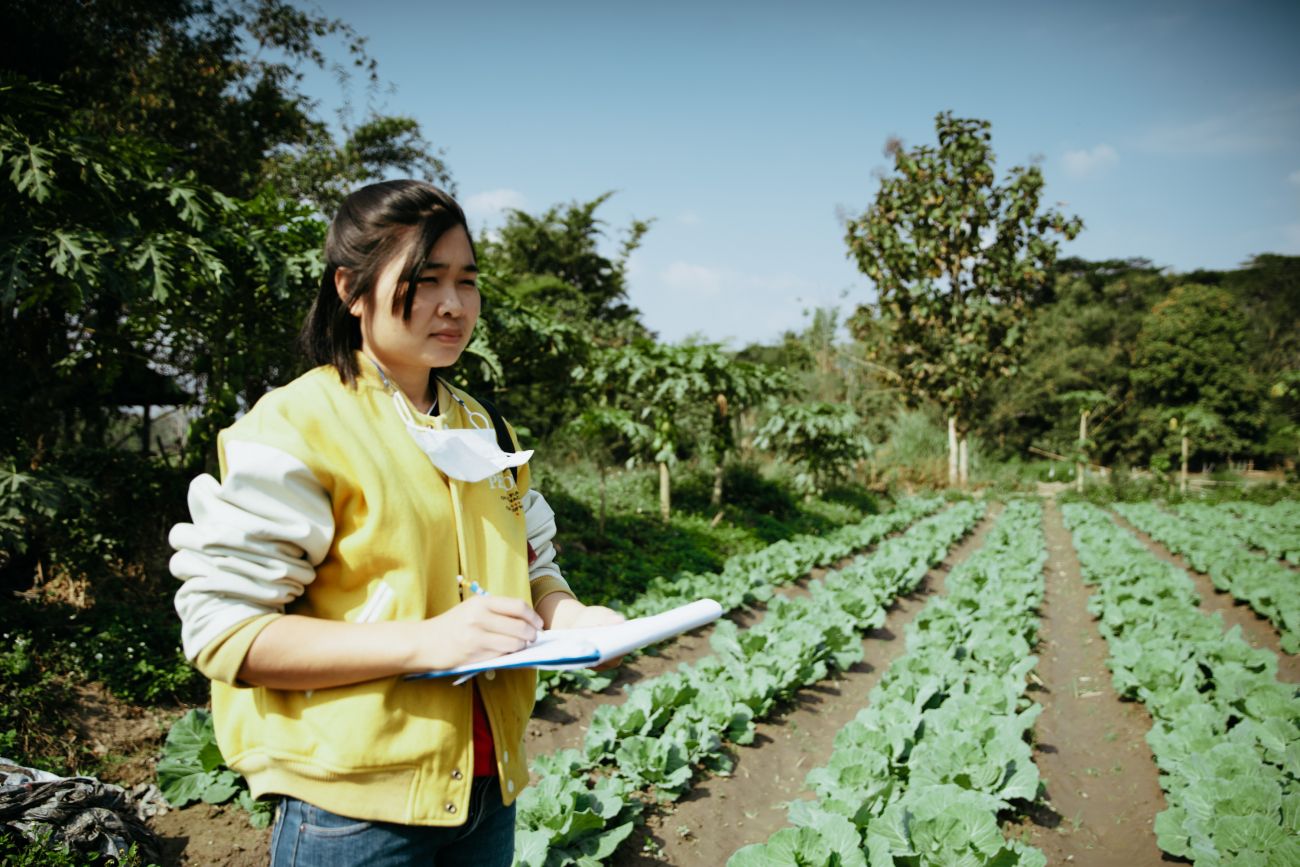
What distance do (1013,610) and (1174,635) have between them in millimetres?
1151

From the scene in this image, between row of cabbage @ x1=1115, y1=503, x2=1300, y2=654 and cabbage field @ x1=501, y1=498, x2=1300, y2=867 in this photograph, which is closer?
cabbage field @ x1=501, y1=498, x2=1300, y2=867

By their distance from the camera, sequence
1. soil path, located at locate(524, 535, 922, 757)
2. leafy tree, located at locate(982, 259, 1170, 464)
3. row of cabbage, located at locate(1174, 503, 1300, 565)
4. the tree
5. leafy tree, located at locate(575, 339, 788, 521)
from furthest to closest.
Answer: leafy tree, located at locate(982, 259, 1170, 464) → the tree → row of cabbage, located at locate(1174, 503, 1300, 565) → leafy tree, located at locate(575, 339, 788, 521) → soil path, located at locate(524, 535, 922, 757)

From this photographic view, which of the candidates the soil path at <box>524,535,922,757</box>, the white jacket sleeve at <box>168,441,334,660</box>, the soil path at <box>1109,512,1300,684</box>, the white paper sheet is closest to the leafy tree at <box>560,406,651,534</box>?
the soil path at <box>524,535,922,757</box>

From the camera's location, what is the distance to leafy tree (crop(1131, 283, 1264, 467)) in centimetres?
2528

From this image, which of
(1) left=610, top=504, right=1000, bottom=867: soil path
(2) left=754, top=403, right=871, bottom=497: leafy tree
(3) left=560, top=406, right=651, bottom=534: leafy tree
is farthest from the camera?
(2) left=754, top=403, right=871, bottom=497: leafy tree

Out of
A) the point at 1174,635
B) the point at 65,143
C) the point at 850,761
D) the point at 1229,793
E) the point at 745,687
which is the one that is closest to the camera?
the point at 1229,793

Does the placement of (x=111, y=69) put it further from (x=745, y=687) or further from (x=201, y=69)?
(x=745, y=687)

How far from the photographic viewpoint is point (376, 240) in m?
1.04

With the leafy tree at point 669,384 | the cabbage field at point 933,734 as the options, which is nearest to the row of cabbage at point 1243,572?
the cabbage field at point 933,734

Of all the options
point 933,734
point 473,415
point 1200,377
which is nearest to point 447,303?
point 473,415

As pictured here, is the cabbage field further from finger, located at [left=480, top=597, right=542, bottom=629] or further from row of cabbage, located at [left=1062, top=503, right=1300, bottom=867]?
finger, located at [left=480, top=597, right=542, bottom=629]

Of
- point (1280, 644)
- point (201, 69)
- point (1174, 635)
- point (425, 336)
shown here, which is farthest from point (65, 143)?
point (1280, 644)

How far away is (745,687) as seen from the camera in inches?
170

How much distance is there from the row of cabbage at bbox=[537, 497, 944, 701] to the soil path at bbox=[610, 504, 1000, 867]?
110cm
